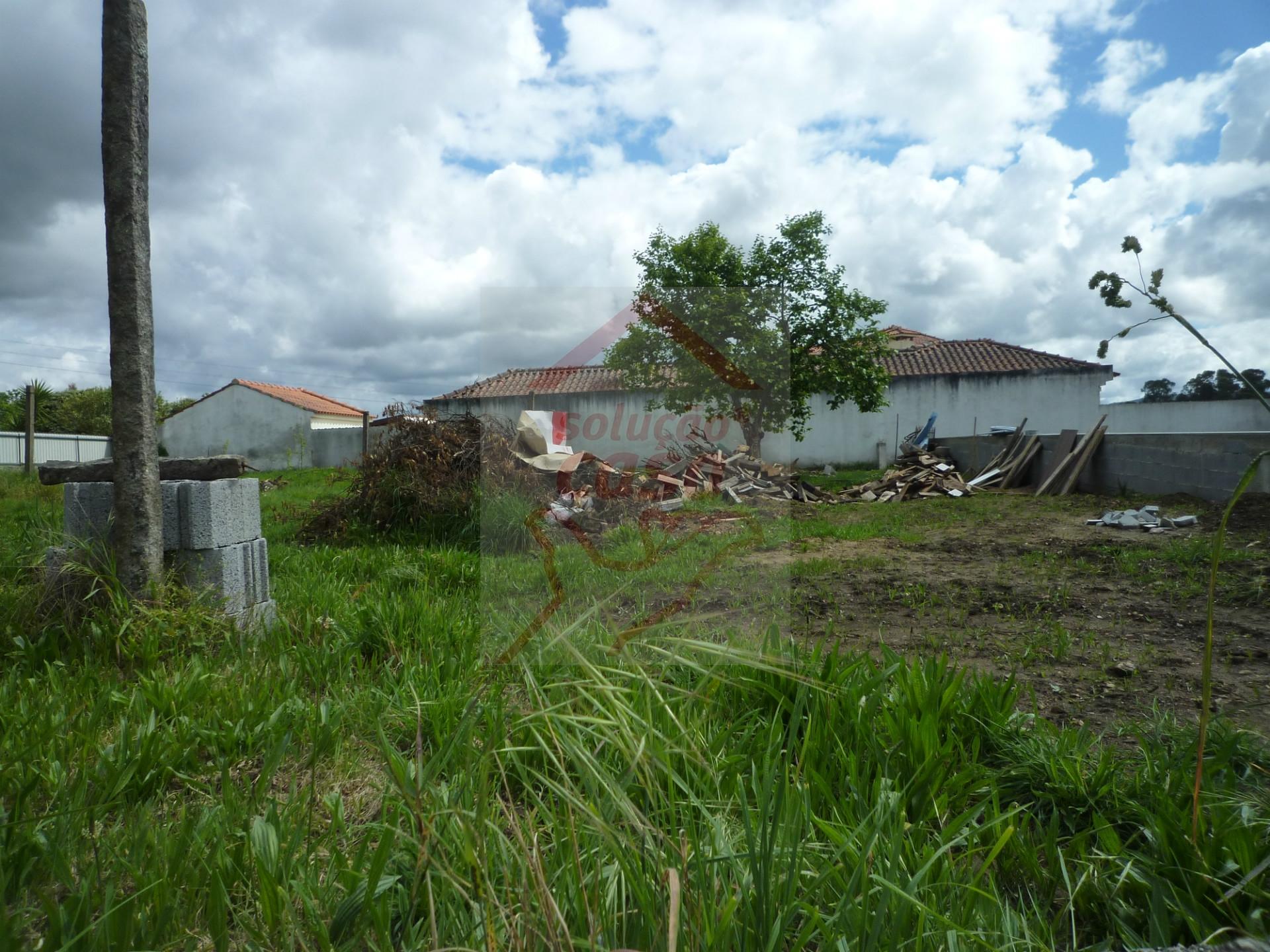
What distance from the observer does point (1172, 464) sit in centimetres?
970

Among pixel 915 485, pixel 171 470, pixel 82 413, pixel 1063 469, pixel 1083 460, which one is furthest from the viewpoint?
pixel 82 413

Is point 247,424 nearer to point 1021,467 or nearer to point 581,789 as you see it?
point 1021,467

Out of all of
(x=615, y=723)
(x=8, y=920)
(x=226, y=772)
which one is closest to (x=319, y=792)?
(x=226, y=772)

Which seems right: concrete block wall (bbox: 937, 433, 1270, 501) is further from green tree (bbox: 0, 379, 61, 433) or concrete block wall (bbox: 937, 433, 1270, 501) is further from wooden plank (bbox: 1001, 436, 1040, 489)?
green tree (bbox: 0, 379, 61, 433)

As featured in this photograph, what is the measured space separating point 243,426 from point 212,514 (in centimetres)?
2951

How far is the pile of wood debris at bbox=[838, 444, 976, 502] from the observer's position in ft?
41.8

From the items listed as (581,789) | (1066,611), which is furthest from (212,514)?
(1066,611)

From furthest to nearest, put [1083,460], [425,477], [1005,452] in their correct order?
[1005,452], [1083,460], [425,477]

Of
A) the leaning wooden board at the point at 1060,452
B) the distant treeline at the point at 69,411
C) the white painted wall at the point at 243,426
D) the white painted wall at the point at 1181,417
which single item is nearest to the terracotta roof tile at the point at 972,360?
the white painted wall at the point at 1181,417

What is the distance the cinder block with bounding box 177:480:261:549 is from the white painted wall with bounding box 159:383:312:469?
26.1 m

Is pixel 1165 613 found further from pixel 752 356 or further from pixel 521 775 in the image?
pixel 752 356

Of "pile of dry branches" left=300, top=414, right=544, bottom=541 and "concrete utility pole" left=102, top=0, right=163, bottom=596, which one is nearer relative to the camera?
"concrete utility pole" left=102, top=0, right=163, bottom=596

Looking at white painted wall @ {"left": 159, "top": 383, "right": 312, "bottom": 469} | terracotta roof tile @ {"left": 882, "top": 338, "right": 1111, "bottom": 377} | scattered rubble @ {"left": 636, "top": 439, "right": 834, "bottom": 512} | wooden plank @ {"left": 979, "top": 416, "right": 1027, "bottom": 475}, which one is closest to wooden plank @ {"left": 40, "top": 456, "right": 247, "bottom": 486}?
scattered rubble @ {"left": 636, "top": 439, "right": 834, "bottom": 512}

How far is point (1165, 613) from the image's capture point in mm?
4430
